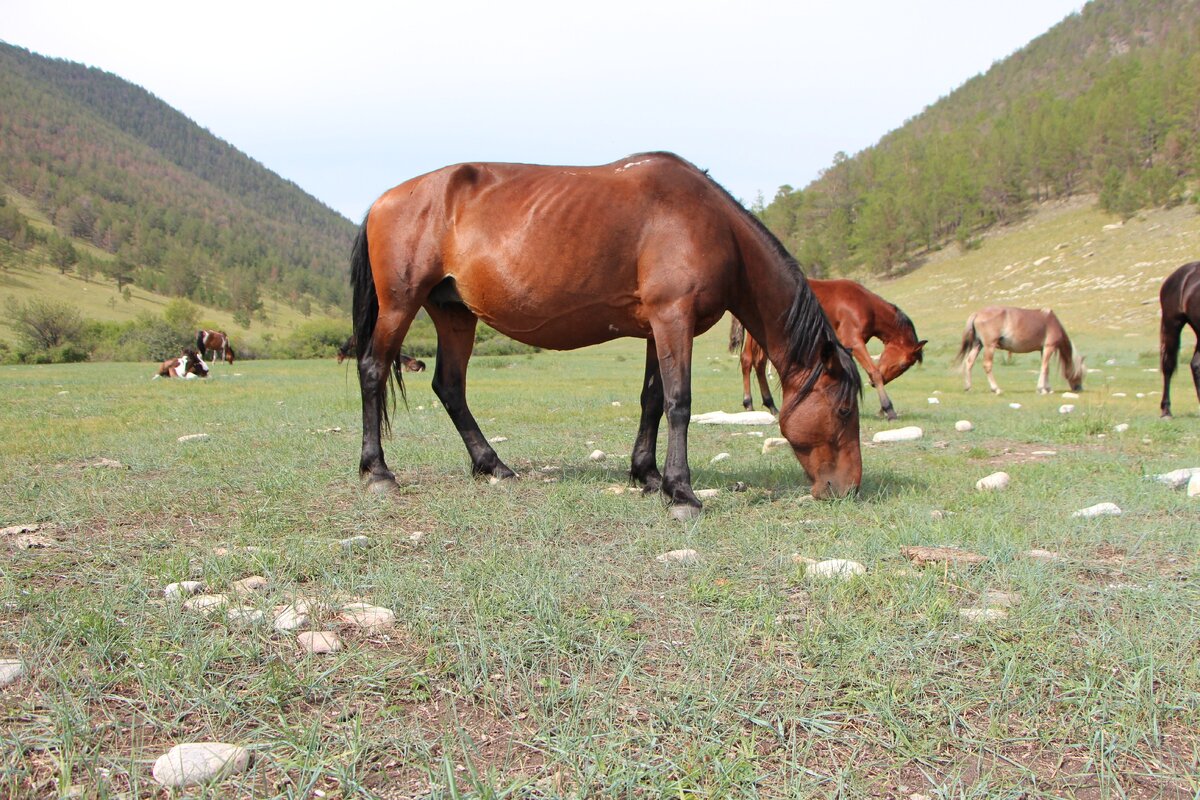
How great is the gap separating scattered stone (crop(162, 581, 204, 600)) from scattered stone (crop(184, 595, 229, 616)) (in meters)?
0.07

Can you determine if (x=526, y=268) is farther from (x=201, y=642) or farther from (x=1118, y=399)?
(x=1118, y=399)

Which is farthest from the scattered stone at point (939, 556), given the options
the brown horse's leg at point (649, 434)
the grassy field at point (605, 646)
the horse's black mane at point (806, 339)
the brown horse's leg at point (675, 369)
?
the brown horse's leg at point (649, 434)

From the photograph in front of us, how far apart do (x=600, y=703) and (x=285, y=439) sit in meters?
6.50

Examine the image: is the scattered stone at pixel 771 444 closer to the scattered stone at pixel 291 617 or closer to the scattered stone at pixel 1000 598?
the scattered stone at pixel 1000 598

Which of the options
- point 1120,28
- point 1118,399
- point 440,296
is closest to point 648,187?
point 440,296

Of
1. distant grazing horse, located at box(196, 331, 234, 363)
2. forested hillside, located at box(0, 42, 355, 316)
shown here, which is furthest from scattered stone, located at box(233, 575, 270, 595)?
forested hillside, located at box(0, 42, 355, 316)

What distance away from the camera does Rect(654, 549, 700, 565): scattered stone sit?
352 cm

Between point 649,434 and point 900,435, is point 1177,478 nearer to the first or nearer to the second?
point 900,435

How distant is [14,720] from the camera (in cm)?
200

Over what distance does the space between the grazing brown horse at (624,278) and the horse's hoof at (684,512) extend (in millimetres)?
147

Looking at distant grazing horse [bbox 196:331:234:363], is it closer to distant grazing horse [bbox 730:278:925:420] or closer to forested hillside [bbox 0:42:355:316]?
distant grazing horse [bbox 730:278:925:420]

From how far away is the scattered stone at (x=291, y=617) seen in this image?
8.59ft

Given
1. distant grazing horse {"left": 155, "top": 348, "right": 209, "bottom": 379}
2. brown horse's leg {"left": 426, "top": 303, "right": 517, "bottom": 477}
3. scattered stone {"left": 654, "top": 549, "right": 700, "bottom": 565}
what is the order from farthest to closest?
distant grazing horse {"left": 155, "top": 348, "right": 209, "bottom": 379}
brown horse's leg {"left": 426, "top": 303, "right": 517, "bottom": 477}
scattered stone {"left": 654, "top": 549, "right": 700, "bottom": 565}

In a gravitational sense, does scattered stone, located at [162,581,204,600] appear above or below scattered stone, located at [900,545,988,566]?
above
